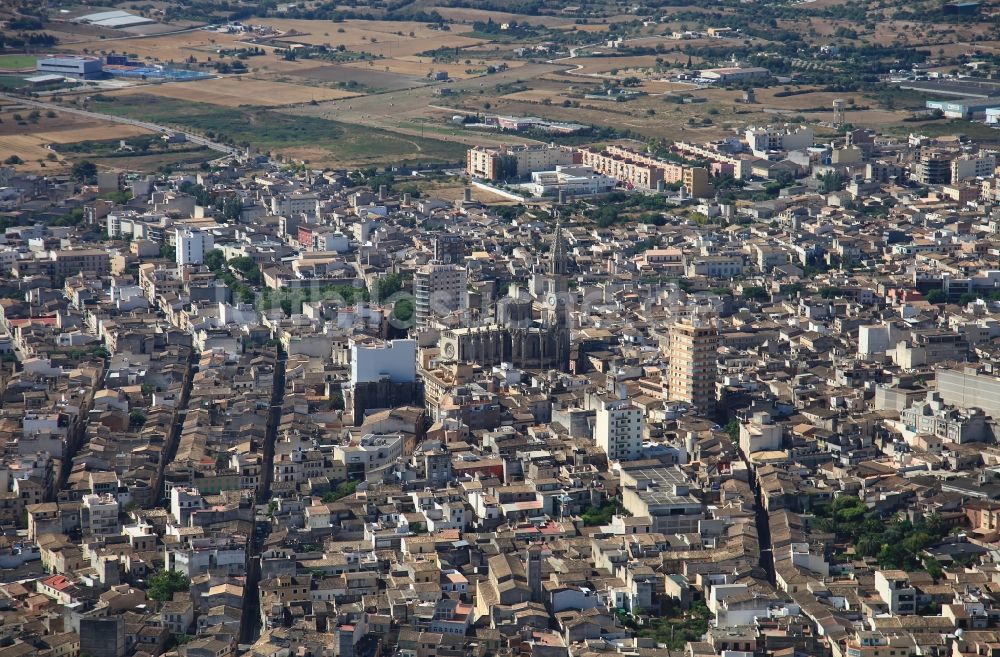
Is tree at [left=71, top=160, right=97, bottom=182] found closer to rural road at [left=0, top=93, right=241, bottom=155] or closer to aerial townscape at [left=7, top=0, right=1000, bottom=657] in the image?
aerial townscape at [left=7, top=0, right=1000, bottom=657]

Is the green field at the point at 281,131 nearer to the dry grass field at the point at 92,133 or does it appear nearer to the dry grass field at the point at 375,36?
the dry grass field at the point at 92,133

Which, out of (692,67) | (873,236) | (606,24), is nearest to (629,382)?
(873,236)

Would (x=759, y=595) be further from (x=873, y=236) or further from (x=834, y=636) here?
(x=873, y=236)

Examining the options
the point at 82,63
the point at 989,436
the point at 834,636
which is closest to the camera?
the point at 834,636

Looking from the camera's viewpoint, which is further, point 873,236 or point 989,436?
point 873,236

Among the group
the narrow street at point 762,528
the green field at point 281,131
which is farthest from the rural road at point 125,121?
the narrow street at point 762,528

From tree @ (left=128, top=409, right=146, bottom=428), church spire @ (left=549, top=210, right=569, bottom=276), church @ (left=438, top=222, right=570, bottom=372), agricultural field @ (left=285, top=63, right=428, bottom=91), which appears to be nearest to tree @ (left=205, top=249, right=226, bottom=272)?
church spire @ (left=549, top=210, right=569, bottom=276)

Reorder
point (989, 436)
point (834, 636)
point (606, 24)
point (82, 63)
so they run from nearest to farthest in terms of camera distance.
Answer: point (834, 636)
point (989, 436)
point (82, 63)
point (606, 24)
